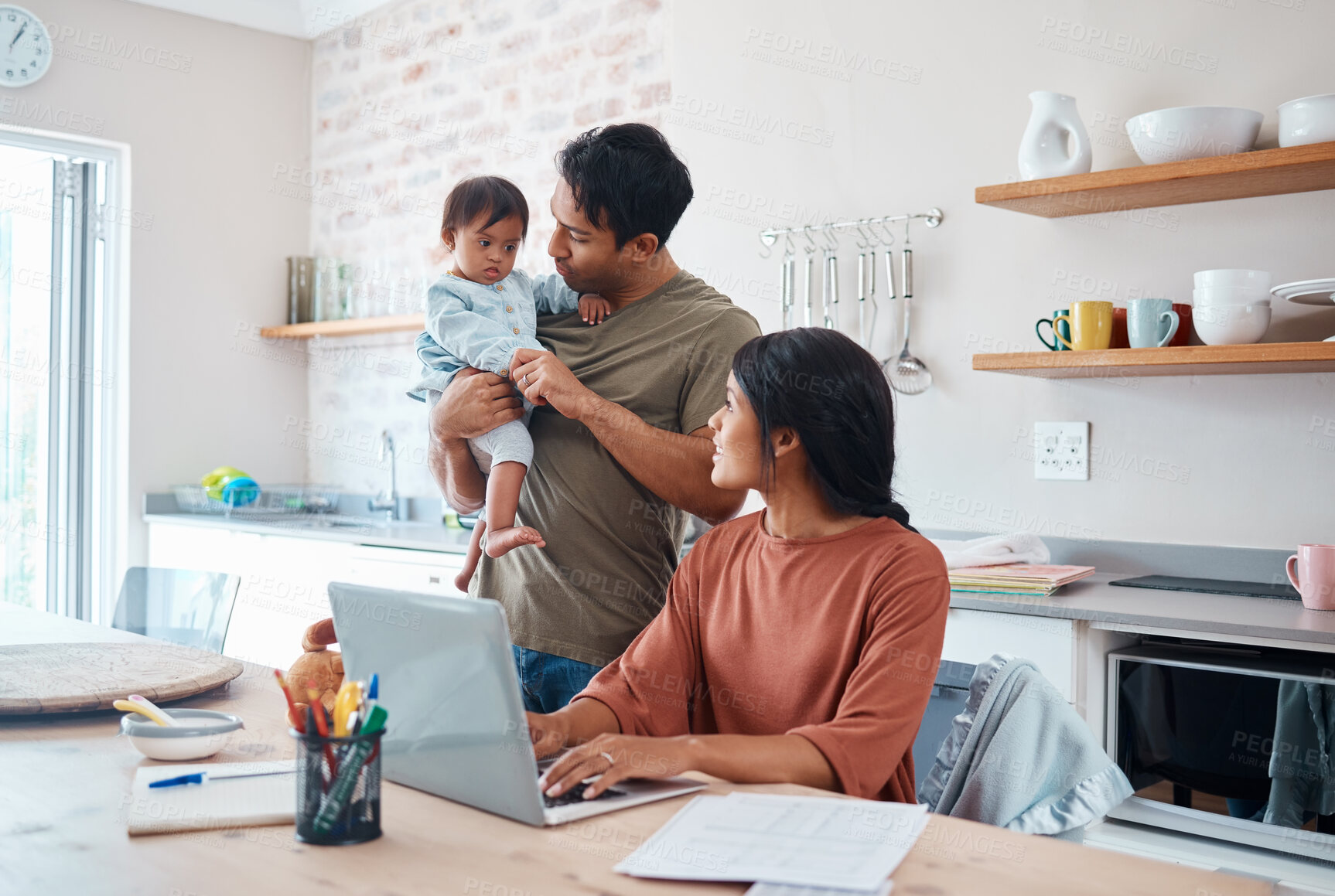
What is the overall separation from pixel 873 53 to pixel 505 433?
1789 mm

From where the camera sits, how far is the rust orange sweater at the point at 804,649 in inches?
47.3

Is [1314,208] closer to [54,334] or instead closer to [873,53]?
[873,53]

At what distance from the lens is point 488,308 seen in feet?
5.77

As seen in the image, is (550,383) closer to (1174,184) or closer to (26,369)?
(1174,184)

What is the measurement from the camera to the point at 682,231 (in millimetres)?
3287

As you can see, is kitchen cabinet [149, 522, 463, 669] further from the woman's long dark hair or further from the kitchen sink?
the woman's long dark hair

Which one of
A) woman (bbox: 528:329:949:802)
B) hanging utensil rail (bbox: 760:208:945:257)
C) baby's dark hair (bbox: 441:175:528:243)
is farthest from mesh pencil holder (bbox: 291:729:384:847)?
hanging utensil rail (bbox: 760:208:945:257)

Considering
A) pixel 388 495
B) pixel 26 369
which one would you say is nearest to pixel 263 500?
pixel 388 495

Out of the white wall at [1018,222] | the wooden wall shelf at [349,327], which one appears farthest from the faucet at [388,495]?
the white wall at [1018,222]

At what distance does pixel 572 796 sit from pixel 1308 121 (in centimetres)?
192

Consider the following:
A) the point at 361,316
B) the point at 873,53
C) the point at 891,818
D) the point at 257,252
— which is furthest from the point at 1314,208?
the point at 257,252

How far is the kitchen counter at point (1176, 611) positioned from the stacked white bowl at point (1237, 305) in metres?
0.51

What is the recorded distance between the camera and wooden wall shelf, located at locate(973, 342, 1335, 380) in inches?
81.4

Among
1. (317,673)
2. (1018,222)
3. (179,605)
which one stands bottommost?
(179,605)
